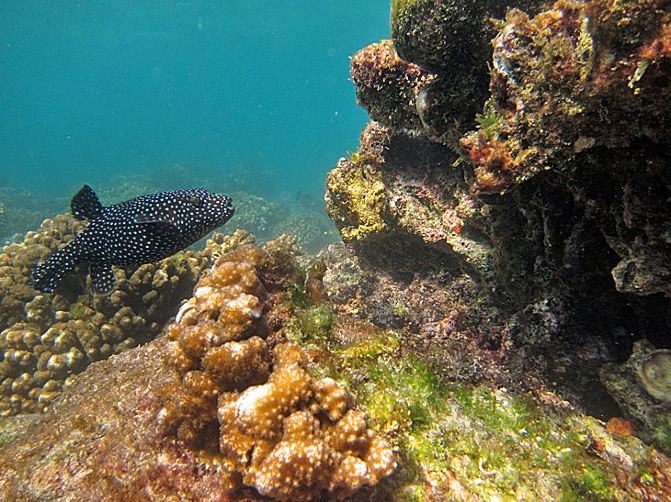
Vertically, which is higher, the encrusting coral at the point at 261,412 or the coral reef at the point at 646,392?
the encrusting coral at the point at 261,412

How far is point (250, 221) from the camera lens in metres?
23.6

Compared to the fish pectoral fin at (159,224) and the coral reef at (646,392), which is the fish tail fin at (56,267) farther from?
the coral reef at (646,392)

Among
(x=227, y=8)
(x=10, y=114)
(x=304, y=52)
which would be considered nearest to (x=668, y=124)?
(x=227, y=8)

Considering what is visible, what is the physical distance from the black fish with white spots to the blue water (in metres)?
23.4

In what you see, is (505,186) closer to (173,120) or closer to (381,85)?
(381,85)

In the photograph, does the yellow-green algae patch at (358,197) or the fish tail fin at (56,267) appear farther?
the yellow-green algae patch at (358,197)

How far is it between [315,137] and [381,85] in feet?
323

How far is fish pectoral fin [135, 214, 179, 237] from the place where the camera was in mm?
4570

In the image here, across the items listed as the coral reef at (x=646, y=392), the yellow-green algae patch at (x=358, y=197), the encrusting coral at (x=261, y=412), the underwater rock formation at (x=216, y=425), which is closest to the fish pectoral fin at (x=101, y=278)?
the underwater rock formation at (x=216, y=425)

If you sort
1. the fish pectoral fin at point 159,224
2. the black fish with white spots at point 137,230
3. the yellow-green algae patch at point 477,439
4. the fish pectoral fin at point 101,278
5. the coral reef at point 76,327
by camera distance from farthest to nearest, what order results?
the coral reef at point 76,327 < the fish pectoral fin at point 101,278 < the black fish with white spots at point 137,230 < the fish pectoral fin at point 159,224 < the yellow-green algae patch at point 477,439

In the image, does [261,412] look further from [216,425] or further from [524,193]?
[524,193]

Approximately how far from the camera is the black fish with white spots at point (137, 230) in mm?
4684

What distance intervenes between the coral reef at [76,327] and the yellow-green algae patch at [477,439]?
3587 mm

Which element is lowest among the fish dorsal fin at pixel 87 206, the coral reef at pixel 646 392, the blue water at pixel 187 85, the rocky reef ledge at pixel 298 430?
the coral reef at pixel 646 392
